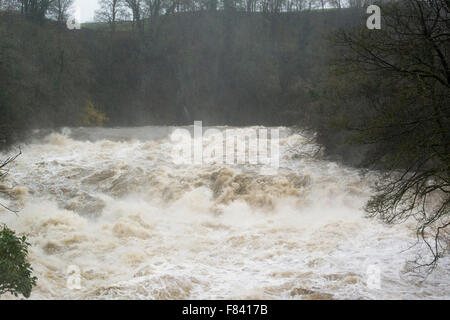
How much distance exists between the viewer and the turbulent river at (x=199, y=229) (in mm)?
8766

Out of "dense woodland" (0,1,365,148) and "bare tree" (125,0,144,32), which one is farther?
"bare tree" (125,0,144,32)

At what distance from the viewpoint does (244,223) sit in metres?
13.0

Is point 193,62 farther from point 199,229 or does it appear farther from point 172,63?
point 199,229

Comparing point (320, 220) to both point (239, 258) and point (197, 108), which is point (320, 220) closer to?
point (239, 258)

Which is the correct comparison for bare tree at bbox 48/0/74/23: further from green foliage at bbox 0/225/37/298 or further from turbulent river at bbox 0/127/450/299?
green foliage at bbox 0/225/37/298

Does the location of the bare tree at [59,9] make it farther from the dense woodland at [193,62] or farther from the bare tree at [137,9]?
the bare tree at [137,9]

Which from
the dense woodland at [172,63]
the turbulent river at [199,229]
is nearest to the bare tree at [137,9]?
the dense woodland at [172,63]

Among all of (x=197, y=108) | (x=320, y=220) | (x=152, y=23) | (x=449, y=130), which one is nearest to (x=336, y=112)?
(x=320, y=220)

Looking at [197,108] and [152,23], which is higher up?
[152,23]

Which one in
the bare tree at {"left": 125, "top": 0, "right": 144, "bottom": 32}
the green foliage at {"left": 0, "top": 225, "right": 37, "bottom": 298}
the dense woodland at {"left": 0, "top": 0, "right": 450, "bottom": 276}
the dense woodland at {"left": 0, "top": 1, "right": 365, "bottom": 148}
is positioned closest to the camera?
the green foliage at {"left": 0, "top": 225, "right": 37, "bottom": 298}

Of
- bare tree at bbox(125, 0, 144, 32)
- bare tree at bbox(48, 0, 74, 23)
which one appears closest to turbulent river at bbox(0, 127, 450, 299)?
bare tree at bbox(48, 0, 74, 23)

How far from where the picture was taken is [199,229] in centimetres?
1259

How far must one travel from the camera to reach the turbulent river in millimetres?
8766
